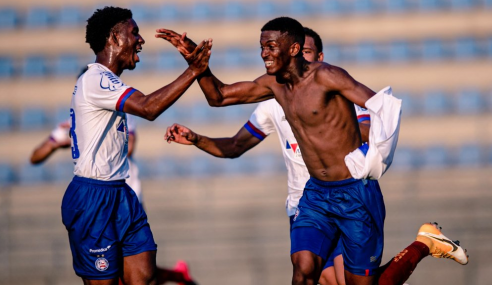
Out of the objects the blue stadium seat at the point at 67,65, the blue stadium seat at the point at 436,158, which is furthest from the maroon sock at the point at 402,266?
the blue stadium seat at the point at 67,65

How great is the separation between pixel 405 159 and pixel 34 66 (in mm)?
12735

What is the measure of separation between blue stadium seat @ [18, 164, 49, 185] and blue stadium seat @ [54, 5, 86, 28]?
16.8 ft

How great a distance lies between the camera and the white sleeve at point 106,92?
245 inches

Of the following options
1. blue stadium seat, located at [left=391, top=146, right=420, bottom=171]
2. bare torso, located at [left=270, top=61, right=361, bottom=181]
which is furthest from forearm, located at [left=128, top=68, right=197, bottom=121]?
blue stadium seat, located at [left=391, top=146, right=420, bottom=171]

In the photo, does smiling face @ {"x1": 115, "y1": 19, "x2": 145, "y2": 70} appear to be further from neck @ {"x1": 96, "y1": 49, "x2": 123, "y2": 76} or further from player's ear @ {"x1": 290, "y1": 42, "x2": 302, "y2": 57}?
player's ear @ {"x1": 290, "y1": 42, "x2": 302, "y2": 57}

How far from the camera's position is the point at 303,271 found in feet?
20.8

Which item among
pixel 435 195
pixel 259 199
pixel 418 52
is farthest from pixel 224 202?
pixel 418 52

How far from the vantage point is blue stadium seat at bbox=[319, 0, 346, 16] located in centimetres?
2728

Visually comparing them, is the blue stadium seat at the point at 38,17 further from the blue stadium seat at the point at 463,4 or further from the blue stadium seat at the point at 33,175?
the blue stadium seat at the point at 463,4

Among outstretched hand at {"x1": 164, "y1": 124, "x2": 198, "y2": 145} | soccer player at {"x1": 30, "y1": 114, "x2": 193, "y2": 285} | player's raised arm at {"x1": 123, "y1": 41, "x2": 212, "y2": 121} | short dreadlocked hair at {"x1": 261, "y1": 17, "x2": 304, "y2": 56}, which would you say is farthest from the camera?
soccer player at {"x1": 30, "y1": 114, "x2": 193, "y2": 285}

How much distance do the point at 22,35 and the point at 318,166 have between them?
76.7 feet

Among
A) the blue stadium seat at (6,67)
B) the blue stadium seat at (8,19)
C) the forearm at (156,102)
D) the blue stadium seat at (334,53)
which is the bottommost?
the forearm at (156,102)

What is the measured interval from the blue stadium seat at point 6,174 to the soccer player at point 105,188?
20699mm

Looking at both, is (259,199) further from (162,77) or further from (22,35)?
(22,35)
